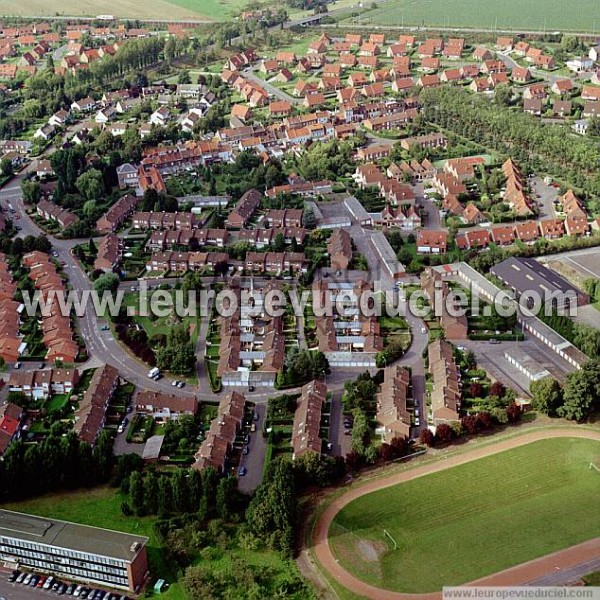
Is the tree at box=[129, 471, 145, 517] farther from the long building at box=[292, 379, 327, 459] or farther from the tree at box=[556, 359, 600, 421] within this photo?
the tree at box=[556, 359, 600, 421]

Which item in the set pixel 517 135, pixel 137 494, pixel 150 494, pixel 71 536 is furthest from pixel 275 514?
pixel 517 135

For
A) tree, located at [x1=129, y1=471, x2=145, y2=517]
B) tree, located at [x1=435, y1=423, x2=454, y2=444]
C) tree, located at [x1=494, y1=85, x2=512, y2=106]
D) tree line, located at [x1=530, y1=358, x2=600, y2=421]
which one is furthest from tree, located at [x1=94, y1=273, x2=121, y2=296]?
tree, located at [x1=494, y1=85, x2=512, y2=106]

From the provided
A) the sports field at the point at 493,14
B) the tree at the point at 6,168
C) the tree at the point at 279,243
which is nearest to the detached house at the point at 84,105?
the tree at the point at 6,168

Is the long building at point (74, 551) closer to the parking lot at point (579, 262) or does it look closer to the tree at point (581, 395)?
the tree at point (581, 395)

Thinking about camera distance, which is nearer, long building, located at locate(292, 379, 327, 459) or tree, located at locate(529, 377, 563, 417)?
long building, located at locate(292, 379, 327, 459)

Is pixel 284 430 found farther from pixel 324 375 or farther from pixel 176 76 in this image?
pixel 176 76

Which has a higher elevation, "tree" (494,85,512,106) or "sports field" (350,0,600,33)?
"sports field" (350,0,600,33)

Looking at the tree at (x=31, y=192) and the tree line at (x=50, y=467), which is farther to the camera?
the tree at (x=31, y=192)
